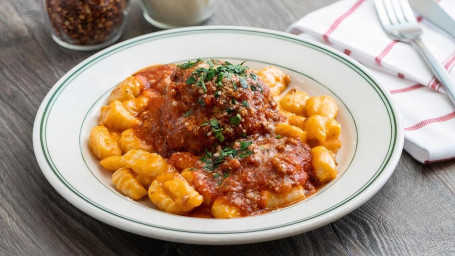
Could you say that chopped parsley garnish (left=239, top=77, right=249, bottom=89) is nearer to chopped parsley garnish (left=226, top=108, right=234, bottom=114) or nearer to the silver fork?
chopped parsley garnish (left=226, top=108, right=234, bottom=114)

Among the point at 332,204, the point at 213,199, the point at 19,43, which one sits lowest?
the point at 19,43

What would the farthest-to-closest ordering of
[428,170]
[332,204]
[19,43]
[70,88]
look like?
[19,43] < [70,88] < [428,170] < [332,204]

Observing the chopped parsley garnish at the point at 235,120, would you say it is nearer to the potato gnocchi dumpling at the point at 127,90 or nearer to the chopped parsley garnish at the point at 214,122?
the chopped parsley garnish at the point at 214,122

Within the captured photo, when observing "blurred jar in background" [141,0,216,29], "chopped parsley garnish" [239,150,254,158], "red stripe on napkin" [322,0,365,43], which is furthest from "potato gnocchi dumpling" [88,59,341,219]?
"blurred jar in background" [141,0,216,29]

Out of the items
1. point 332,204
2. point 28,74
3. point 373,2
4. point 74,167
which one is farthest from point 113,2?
point 332,204

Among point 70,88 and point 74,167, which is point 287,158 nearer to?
point 74,167

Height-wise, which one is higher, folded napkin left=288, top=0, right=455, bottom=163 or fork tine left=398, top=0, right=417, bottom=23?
fork tine left=398, top=0, right=417, bottom=23

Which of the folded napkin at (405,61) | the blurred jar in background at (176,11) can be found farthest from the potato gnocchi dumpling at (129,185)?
the blurred jar in background at (176,11)
